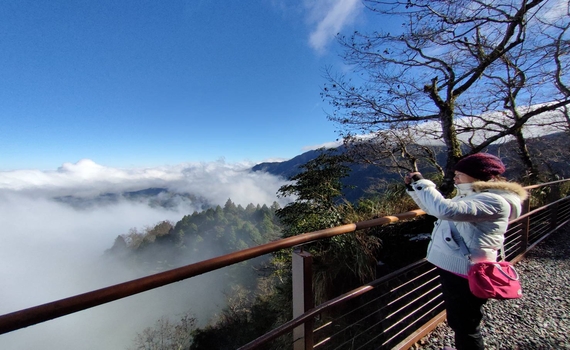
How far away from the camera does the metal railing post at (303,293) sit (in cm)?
133

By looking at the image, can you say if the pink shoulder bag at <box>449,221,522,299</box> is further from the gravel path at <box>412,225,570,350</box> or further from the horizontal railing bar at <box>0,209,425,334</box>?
the gravel path at <box>412,225,570,350</box>

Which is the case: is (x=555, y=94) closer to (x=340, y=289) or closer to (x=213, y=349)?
(x=340, y=289)

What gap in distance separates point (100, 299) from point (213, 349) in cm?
1248

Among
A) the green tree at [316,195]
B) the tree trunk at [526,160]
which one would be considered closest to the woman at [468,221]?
the green tree at [316,195]

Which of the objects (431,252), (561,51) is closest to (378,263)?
(431,252)

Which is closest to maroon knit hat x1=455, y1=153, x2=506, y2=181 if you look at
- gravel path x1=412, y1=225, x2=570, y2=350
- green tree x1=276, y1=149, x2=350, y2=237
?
gravel path x1=412, y1=225, x2=570, y2=350

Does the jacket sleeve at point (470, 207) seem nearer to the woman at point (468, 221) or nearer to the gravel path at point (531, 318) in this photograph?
the woman at point (468, 221)

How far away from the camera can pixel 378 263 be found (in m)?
4.44

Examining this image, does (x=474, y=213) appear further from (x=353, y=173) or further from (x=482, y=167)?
(x=353, y=173)

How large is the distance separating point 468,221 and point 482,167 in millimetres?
330

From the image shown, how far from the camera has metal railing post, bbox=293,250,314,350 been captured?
1328 mm

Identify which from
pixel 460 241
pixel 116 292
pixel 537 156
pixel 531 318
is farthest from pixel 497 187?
pixel 537 156

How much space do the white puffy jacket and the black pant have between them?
0.12m

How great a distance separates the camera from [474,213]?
1.32 meters
